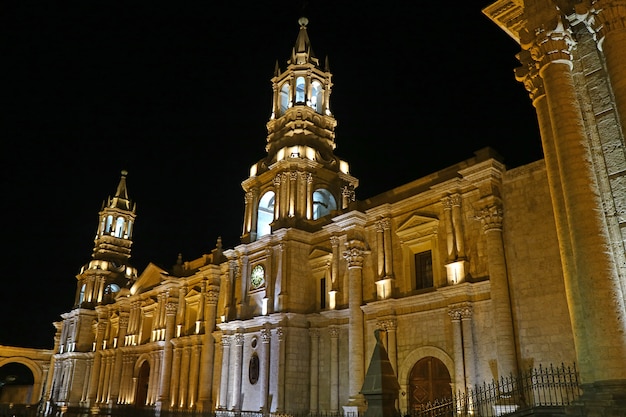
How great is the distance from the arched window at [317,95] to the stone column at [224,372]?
16.0m

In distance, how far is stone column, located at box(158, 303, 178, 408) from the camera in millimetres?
32734

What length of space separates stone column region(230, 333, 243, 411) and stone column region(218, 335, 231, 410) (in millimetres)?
563

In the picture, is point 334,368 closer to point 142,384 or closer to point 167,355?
point 167,355

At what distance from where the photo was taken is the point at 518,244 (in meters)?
16.9

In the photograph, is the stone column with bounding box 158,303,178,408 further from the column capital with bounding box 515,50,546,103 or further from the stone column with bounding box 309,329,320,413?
→ the column capital with bounding box 515,50,546,103

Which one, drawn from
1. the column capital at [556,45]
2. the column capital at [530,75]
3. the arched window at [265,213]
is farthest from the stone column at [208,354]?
the column capital at [556,45]

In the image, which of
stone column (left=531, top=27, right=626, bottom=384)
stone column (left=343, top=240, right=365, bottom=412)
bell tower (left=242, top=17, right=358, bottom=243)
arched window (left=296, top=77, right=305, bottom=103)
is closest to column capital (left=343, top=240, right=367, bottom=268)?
stone column (left=343, top=240, right=365, bottom=412)

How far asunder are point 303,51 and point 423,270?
62.7 ft

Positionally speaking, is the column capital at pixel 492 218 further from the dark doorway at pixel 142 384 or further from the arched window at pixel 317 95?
the dark doorway at pixel 142 384

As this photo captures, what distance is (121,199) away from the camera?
54.3m

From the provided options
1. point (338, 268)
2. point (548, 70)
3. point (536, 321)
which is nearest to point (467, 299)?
point (536, 321)

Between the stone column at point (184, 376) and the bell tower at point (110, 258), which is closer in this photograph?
the stone column at point (184, 376)

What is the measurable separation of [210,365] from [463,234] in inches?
760

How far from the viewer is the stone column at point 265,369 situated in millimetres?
23581
